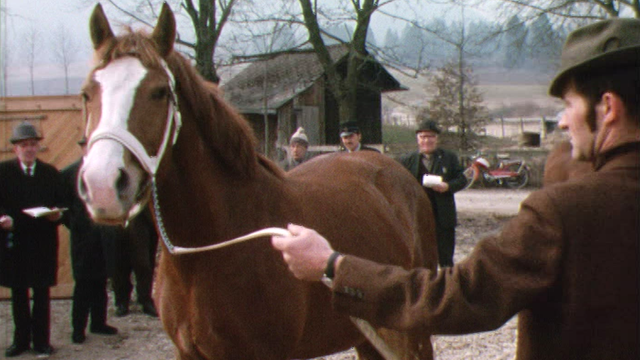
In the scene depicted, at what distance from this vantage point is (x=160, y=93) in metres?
2.32

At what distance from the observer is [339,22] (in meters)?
17.5

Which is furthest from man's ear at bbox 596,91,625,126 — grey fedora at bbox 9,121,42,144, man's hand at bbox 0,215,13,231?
grey fedora at bbox 9,121,42,144

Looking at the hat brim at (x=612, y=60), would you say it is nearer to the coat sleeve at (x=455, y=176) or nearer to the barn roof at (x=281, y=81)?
the coat sleeve at (x=455, y=176)

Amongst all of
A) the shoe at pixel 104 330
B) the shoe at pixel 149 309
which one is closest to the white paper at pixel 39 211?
the shoe at pixel 104 330

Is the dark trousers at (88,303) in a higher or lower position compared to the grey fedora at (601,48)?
lower

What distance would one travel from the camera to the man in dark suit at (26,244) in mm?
5582

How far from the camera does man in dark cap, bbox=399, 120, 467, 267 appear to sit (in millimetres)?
6648

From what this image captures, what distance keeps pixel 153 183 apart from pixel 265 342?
2.59 feet

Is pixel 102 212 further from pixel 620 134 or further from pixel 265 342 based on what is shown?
pixel 620 134

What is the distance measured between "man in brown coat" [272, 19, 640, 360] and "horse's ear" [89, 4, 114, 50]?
1606 millimetres

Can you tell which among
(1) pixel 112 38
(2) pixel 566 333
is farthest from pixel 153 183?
(2) pixel 566 333

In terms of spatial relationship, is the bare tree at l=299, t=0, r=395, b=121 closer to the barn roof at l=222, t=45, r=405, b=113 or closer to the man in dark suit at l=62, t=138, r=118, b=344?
the barn roof at l=222, t=45, r=405, b=113

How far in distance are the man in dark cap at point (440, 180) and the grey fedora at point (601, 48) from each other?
4.97 m

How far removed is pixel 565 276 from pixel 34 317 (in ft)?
17.9
